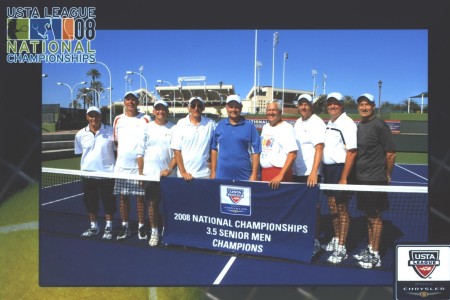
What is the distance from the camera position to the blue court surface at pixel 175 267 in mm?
3576

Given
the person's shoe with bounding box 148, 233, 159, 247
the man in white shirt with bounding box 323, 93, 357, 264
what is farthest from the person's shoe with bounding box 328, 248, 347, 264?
the person's shoe with bounding box 148, 233, 159, 247

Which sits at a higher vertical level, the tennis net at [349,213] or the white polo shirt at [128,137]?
the white polo shirt at [128,137]

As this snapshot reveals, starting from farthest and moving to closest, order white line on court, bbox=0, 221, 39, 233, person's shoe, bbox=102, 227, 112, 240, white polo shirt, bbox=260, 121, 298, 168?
person's shoe, bbox=102, 227, 112, 240 < white polo shirt, bbox=260, 121, 298, 168 < white line on court, bbox=0, 221, 39, 233

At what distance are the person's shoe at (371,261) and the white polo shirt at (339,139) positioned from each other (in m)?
0.97

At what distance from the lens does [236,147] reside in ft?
12.0

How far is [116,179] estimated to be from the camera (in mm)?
4109

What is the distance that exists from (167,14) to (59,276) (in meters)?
2.63

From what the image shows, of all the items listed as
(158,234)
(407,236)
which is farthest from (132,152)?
(407,236)

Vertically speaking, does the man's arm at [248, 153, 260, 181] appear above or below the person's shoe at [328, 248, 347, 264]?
above

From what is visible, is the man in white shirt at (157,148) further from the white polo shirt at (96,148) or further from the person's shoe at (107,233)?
the person's shoe at (107,233)

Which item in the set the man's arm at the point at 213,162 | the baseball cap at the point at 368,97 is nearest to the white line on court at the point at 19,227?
the man's arm at the point at 213,162

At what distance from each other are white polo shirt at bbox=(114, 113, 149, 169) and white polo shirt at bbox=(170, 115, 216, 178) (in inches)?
15.9

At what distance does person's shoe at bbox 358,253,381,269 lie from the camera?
3.66 meters

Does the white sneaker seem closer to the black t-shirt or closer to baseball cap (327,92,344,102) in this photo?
the black t-shirt
